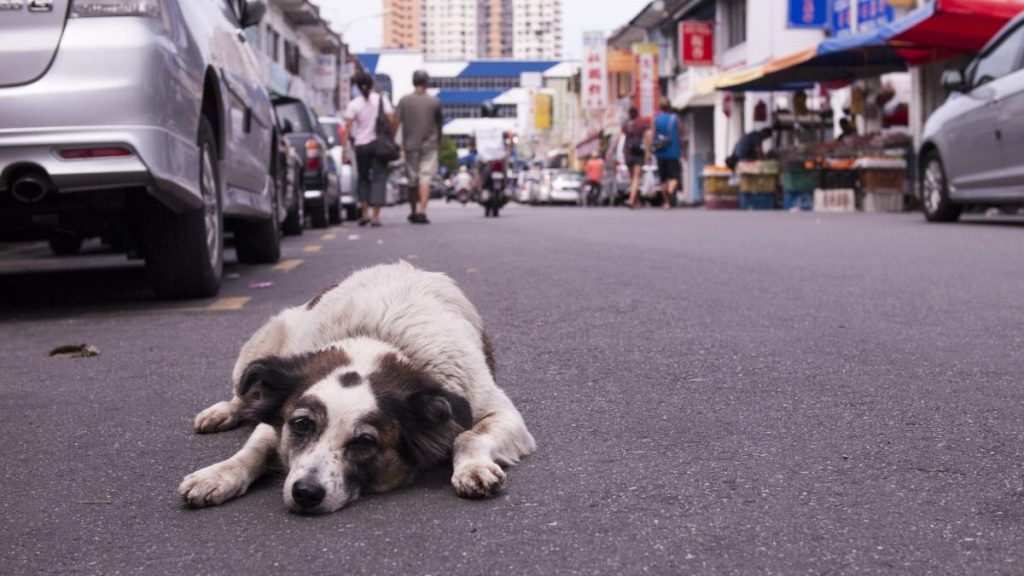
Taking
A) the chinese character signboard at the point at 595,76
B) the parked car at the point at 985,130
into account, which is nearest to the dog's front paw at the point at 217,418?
the parked car at the point at 985,130

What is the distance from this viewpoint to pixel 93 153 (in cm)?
570

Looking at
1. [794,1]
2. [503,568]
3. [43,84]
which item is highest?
[794,1]

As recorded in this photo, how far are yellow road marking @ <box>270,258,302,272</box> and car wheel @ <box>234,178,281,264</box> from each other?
0.43 feet

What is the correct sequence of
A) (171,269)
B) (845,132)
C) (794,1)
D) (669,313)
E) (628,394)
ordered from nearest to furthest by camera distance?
(628,394) < (669,313) < (171,269) < (845,132) < (794,1)

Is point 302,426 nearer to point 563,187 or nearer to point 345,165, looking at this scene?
point 345,165

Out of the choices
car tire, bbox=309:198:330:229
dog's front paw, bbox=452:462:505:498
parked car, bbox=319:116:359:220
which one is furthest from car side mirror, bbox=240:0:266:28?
parked car, bbox=319:116:359:220

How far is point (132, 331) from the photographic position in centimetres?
582

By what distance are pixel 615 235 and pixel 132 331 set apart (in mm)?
8690

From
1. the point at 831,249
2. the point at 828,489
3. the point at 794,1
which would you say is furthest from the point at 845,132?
the point at 828,489

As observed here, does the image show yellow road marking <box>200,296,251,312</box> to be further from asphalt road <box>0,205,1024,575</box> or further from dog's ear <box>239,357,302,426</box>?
dog's ear <box>239,357,302,426</box>

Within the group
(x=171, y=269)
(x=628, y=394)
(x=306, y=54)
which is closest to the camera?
(x=628, y=394)

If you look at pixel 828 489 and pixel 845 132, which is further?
pixel 845 132

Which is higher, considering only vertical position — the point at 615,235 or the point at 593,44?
the point at 593,44

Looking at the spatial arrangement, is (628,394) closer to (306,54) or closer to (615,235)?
(615,235)
